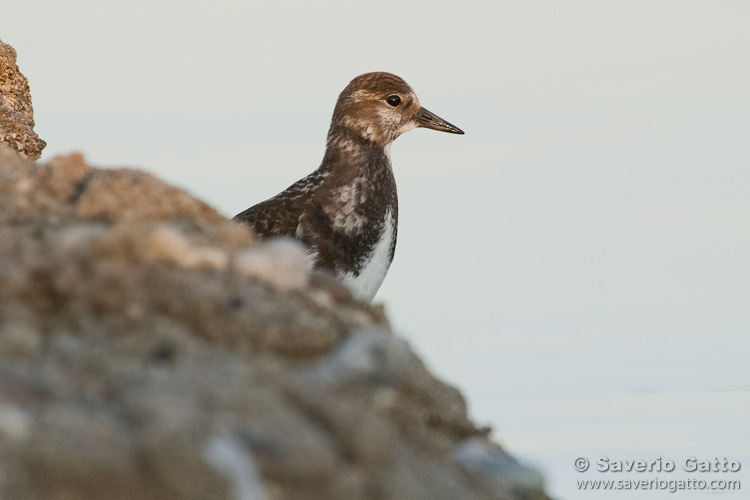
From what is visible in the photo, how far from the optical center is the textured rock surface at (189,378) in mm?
4008

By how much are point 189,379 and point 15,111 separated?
6.75 metres

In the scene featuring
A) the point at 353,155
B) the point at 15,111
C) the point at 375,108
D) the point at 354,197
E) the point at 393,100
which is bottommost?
the point at 354,197

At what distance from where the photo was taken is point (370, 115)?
34.9ft

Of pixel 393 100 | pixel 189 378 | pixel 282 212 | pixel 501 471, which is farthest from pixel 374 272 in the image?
pixel 189 378

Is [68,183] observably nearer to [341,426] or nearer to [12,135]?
[341,426]

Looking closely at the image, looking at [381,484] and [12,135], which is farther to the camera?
[12,135]

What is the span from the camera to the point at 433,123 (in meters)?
11.3

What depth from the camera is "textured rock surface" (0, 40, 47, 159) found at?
9.94m

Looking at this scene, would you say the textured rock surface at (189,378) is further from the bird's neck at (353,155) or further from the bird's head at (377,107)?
the bird's head at (377,107)

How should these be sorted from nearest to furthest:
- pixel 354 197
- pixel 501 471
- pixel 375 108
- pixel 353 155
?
1. pixel 501 471
2. pixel 354 197
3. pixel 353 155
4. pixel 375 108

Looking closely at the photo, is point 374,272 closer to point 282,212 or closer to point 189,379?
point 282,212

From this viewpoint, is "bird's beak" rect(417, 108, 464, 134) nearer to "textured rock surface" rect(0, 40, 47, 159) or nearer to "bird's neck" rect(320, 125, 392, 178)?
"bird's neck" rect(320, 125, 392, 178)

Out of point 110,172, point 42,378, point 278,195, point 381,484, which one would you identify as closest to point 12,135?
point 278,195

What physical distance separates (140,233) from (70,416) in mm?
1115
